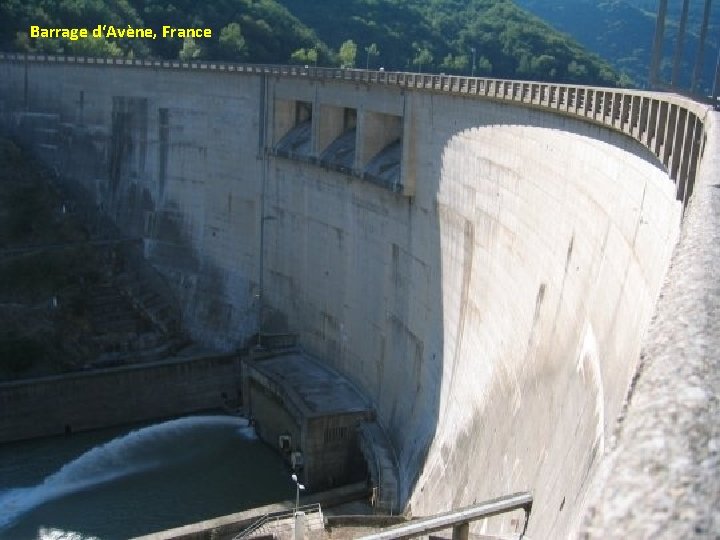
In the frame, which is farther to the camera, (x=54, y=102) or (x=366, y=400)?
(x=54, y=102)

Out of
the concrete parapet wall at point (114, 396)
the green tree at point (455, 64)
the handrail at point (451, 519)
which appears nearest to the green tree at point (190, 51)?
the green tree at point (455, 64)

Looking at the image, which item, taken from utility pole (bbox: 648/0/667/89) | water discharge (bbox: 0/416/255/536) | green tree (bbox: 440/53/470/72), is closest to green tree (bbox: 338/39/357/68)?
green tree (bbox: 440/53/470/72)

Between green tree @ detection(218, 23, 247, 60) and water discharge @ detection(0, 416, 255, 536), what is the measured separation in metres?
30.6

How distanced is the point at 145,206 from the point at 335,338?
1066 cm

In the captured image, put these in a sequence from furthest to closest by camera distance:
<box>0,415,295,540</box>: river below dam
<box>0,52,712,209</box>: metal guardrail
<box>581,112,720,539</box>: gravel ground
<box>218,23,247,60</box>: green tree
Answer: <box>218,23,247,60</box>: green tree → <box>0,415,295,540</box>: river below dam → <box>0,52,712,209</box>: metal guardrail → <box>581,112,720,539</box>: gravel ground

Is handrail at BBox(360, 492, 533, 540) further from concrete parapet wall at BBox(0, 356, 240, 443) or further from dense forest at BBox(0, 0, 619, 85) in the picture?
dense forest at BBox(0, 0, 619, 85)

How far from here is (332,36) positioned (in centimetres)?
6881

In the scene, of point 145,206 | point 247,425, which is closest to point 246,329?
point 247,425

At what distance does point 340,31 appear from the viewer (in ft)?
226

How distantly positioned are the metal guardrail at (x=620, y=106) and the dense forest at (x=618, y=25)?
233 ft

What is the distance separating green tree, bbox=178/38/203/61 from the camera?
52.4 m

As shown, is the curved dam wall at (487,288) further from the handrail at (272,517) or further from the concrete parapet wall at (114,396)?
the concrete parapet wall at (114,396)

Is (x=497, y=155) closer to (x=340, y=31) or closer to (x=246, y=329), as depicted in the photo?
(x=246, y=329)

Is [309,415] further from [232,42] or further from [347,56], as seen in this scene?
[347,56]
